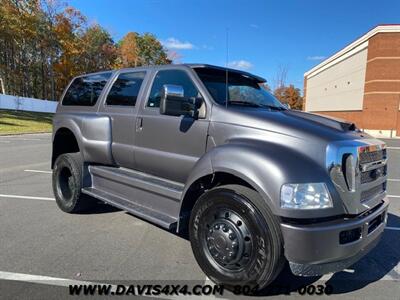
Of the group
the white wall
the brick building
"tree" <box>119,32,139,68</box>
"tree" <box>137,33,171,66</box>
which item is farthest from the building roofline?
"tree" <box>119,32,139,68</box>

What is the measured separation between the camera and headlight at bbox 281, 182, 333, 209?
10.2 feet

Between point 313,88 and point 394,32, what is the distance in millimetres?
25771

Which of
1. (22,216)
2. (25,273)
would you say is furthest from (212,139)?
(22,216)

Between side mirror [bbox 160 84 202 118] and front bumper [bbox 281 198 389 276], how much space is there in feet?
5.19

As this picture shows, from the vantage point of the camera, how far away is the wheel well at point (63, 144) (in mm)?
6309

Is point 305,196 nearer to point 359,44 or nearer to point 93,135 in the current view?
point 93,135

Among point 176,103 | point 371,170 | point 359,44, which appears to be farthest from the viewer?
point 359,44

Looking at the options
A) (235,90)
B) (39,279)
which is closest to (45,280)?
(39,279)

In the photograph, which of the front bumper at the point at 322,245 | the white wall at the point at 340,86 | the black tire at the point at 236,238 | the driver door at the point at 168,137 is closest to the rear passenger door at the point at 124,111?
the driver door at the point at 168,137

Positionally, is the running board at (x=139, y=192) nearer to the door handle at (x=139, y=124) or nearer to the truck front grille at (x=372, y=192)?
the door handle at (x=139, y=124)

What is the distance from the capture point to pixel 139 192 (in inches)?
183

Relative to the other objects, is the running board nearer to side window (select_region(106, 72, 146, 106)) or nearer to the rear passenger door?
the rear passenger door

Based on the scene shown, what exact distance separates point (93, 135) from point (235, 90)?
2.17 metres

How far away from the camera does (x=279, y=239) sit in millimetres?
3174
